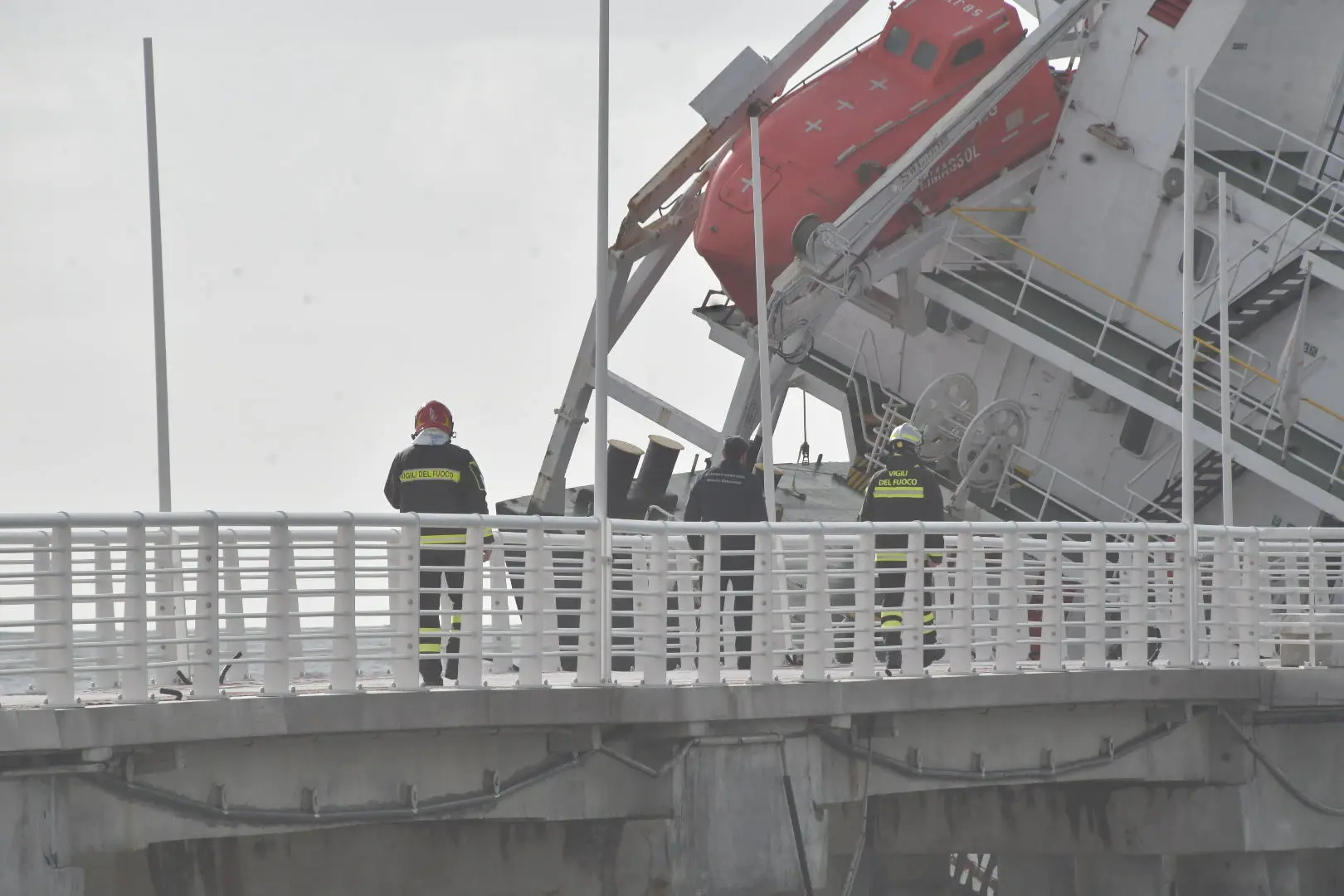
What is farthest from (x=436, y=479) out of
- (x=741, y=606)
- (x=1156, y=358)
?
(x=1156, y=358)

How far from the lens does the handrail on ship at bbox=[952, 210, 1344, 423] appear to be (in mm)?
25328

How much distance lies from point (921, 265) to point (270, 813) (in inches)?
610

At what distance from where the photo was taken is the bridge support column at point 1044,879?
22703mm

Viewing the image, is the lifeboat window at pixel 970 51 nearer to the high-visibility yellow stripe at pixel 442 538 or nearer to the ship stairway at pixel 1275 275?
the ship stairway at pixel 1275 275

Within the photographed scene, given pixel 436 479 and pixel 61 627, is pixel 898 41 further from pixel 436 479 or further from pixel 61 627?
pixel 61 627

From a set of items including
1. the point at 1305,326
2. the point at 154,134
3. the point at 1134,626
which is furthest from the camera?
the point at 1305,326

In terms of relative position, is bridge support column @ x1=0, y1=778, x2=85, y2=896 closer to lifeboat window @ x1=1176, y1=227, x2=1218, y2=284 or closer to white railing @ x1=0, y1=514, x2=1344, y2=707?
white railing @ x1=0, y1=514, x2=1344, y2=707

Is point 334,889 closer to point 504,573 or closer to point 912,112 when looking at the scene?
point 504,573

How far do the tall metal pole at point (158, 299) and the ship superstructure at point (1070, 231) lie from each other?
10.2m

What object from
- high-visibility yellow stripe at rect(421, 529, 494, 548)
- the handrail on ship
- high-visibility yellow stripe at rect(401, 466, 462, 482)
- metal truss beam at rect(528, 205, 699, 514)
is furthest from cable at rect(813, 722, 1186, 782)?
metal truss beam at rect(528, 205, 699, 514)

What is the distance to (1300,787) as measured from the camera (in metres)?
18.6

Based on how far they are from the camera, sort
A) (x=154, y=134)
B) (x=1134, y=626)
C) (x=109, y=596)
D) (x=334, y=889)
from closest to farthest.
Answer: (x=109, y=596), (x=334, y=889), (x=154, y=134), (x=1134, y=626)

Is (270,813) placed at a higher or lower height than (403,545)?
lower

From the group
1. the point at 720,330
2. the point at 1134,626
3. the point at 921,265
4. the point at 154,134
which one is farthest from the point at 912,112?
the point at 154,134
